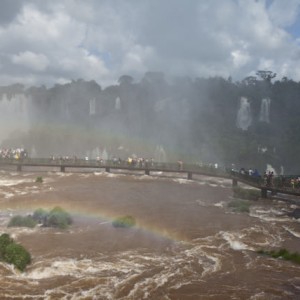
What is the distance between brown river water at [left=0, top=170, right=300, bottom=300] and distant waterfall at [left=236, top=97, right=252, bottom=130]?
76669 millimetres

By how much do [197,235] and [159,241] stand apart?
2124 mm

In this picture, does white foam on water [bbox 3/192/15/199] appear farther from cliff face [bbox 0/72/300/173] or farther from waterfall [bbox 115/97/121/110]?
waterfall [bbox 115/97/121/110]

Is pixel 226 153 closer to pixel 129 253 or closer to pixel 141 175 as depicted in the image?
pixel 141 175

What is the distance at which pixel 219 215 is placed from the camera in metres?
23.5

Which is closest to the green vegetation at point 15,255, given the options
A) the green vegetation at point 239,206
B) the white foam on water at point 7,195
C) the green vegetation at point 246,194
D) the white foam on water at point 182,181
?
the white foam on water at point 7,195

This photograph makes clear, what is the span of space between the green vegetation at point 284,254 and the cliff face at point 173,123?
58.1 m

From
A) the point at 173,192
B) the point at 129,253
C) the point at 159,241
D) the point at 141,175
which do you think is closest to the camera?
the point at 129,253

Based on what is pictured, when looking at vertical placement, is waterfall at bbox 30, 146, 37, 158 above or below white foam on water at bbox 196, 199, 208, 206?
above

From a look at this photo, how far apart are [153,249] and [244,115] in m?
93.3

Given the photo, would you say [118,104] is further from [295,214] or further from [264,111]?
[295,214]

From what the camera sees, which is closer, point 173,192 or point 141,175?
point 173,192

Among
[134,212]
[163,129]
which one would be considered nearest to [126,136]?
[163,129]

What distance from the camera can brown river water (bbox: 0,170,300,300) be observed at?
12.1 m

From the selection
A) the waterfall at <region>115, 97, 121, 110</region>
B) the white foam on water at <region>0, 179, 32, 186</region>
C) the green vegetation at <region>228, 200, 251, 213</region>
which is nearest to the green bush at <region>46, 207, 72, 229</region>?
the green vegetation at <region>228, 200, 251, 213</region>
